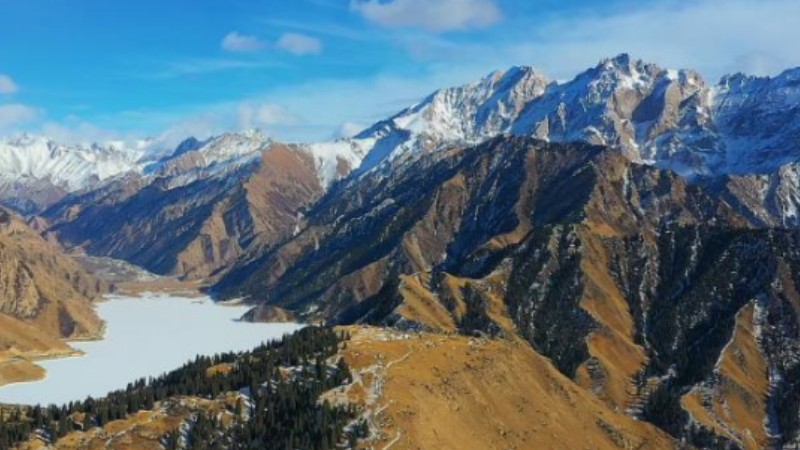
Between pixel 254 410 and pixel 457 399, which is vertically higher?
pixel 254 410

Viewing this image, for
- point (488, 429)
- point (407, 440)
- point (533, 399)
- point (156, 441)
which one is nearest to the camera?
point (156, 441)

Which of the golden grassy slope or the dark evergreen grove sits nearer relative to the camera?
the dark evergreen grove

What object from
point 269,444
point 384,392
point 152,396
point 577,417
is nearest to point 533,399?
point 577,417

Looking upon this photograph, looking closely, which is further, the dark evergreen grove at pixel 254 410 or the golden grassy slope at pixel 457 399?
the golden grassy slope at pixel 457 399

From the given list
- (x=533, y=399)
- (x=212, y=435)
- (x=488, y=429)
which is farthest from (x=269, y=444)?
(x=533, y=399)

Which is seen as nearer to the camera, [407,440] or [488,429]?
[407,440]

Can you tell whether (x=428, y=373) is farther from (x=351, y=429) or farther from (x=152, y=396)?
(x=152, y=396)

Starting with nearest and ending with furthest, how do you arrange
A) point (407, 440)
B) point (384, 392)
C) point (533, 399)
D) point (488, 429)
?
1. point (407, 440)
2. point (384, 392)
3. point (488, 429)
4. point (533, 399)

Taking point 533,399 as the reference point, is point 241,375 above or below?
above
